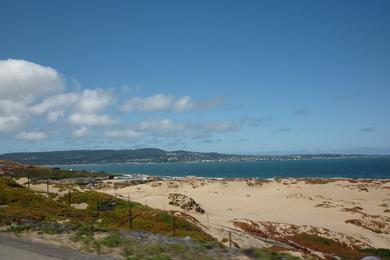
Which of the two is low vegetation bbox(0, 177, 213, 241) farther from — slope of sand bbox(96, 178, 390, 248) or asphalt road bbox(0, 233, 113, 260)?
asphalt road bbox(0, 233, 113, 260)

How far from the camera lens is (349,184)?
8469 centimetres

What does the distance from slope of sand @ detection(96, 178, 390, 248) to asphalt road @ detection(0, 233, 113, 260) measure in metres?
13.2

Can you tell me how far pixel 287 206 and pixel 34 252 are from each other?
2034 inches

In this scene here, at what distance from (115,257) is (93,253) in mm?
1050

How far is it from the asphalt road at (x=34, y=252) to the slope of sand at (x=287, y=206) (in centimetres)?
1323

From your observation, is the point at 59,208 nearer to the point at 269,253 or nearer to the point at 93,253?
the point at 93,253

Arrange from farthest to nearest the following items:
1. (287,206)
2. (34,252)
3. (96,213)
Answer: (287,206)
(96,213)
(34,252)

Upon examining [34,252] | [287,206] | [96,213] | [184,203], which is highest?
[34,252]

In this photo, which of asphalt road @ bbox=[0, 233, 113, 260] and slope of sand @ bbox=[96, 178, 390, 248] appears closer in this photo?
asphalt road @ bbox=[0, 233, 113, 260]

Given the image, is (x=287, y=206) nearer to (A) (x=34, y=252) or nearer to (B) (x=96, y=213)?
(B) (x=96, y=213)

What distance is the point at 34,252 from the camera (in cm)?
1448

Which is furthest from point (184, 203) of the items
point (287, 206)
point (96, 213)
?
point (287, 206)

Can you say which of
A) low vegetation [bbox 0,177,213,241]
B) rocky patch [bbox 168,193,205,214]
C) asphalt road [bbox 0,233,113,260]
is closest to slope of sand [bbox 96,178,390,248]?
rocky patch [bbox 168,193,205,214]

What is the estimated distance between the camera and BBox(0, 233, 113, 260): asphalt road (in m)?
13.7
